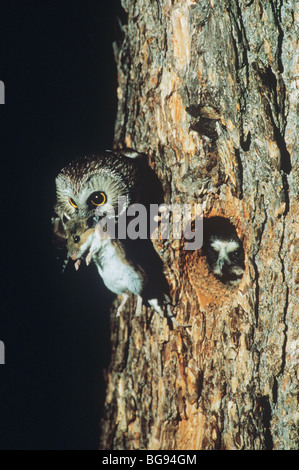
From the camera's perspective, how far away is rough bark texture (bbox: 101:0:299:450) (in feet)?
4.04

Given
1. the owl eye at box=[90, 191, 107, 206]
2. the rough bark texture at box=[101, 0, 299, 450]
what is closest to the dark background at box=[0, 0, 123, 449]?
the rough bark texture at box=[101, 0, 299, 450]

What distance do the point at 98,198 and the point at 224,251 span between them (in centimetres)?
43

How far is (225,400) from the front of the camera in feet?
4.34

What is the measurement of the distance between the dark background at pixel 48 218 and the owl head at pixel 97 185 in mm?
468

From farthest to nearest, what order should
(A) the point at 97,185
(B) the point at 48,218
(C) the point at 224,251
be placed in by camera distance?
(B) the point at 48,218, (C) the point at 224,251, (A) the point at 97,185

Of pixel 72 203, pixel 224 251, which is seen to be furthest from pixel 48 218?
Result: pixel 224 251

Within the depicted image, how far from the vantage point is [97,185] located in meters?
1.18

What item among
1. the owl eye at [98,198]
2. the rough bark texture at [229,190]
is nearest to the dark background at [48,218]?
the rough bark texture at [229,190]

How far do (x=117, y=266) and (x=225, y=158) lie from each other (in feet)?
1.47

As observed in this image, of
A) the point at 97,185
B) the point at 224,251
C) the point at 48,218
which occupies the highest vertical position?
the point at 48,218

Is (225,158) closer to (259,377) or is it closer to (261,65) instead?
(261,65)

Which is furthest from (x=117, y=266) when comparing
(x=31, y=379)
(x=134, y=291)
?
(x=31, y=379)

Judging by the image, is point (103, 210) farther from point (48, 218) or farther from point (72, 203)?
point (48, 218)

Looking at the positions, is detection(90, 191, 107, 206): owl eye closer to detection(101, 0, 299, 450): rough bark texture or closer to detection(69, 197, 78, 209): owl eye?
detection(69, 197, 78, 209): owl eye
